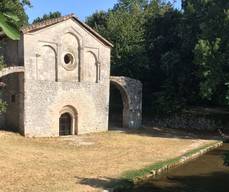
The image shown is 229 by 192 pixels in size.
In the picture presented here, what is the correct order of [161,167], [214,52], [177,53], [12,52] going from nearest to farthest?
[161,167] → [12,52] → [214,52] → [177,53]

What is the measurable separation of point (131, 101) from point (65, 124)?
693cm

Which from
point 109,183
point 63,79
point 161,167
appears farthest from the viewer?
point 63,79

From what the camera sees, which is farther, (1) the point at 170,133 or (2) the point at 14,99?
(1) the point at 170,133

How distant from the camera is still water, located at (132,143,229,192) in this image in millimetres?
15259

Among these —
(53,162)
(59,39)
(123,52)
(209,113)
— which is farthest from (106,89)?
(53,162)

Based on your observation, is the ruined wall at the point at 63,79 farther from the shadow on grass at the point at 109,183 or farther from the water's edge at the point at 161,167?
the shadow on grass at the point at 109,183

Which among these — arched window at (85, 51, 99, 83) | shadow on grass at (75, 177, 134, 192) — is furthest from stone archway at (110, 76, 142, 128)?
shadow on grass at (75, 177, 134, 192)

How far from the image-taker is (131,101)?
33062 mm

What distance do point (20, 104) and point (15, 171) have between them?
10649 mm

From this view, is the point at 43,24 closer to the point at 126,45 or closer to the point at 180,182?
the point at 126,45

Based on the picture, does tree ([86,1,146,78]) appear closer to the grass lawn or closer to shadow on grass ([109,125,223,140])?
shadow on grass ([109,125,223,140])

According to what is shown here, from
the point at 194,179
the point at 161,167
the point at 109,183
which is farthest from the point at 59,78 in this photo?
the point at 109,183

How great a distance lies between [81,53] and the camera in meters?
29.1

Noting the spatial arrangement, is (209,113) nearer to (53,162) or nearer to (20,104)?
(20,104)
